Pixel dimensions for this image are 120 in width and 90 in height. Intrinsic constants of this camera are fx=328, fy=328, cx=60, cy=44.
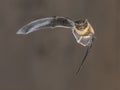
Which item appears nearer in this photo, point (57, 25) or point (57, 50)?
point (57, 25)

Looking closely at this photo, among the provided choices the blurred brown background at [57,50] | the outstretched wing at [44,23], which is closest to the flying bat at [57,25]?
the outstretched wing at [44,23]

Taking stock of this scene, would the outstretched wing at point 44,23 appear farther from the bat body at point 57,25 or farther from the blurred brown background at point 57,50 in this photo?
the blurred brown background at point 57,50

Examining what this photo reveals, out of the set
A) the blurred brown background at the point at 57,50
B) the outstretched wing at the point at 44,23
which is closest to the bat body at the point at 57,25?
the outstretched wing at the point at 44,23

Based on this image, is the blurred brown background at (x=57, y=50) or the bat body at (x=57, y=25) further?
the blurred brown background at (x=57, y=50)

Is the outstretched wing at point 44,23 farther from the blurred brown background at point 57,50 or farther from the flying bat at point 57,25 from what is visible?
the blurred brown background at point 57,50

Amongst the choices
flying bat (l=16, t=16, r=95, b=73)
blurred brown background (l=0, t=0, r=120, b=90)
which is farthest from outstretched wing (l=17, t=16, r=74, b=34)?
blurred brown background (l=0, t=0, r=120, b=90)

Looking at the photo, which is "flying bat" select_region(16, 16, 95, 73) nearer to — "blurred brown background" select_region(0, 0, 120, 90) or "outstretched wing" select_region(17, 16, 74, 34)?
"outstretched wing" select_region(17, 16, 74, 34)

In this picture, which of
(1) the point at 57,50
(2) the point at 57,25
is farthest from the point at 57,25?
(1) the point at 57,50

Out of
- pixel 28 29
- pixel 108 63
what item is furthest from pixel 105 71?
pixel 28 29

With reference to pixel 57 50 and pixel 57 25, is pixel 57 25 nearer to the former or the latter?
pixel 57 25
